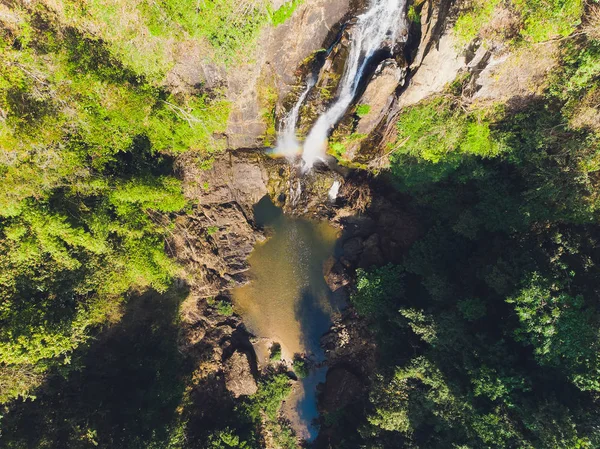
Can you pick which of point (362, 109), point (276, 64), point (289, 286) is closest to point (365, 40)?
point (362, 109)

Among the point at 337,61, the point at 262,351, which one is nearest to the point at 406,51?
the point at 337,61

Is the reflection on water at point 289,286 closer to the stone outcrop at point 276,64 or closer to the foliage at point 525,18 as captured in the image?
the stone outcrop at point 276,64

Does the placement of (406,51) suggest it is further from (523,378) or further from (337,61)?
(523,378)

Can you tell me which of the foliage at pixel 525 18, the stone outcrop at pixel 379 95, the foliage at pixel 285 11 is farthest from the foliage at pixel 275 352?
the foliage at pixel 525 18

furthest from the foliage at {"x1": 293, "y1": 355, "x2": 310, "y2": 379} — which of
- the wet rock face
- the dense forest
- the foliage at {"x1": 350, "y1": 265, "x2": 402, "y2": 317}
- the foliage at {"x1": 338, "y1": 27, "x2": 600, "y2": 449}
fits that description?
the foliage at {"x1": 350, "y1": 265, "x2": 402, "y2": 317}

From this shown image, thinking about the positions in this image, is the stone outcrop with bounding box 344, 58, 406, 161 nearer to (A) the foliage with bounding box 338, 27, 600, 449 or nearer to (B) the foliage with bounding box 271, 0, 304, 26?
(A) the foliage with bounding box 338, 27, 600, 449

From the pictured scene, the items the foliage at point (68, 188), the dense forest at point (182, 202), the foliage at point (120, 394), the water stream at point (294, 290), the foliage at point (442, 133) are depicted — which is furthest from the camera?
the water stream at point (294, 290)

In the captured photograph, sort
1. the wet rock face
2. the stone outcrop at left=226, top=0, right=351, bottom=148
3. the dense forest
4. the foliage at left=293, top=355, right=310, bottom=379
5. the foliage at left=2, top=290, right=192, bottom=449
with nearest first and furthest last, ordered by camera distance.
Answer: the dense forest
the foliage at left=2, top=290, right=192, bottom=449
the stone outcrop at left=226, top=0, right=351, bottom=148
the wet rock face
the foliage at left=293, top=355, right=310, bottom=379
